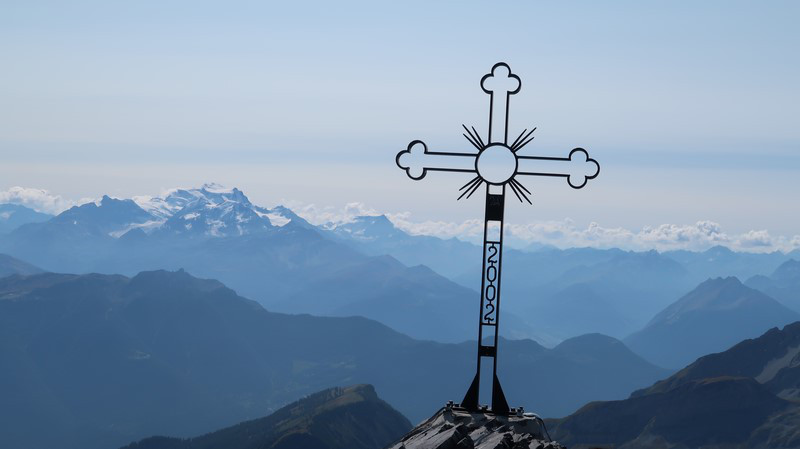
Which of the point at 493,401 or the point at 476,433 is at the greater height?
the point at 493,401

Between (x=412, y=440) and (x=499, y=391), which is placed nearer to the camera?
(x=412, y=440)

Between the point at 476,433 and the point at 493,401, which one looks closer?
the point at 476,433

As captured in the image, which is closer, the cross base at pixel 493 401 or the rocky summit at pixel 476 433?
the rocky summit at pixel 476 433

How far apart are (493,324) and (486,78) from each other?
220 inches

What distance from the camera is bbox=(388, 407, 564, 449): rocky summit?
63.1 feet

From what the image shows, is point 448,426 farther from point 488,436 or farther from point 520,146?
point 520,146

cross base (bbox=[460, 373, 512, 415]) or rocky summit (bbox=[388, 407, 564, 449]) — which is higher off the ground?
cross base (bbox=[460, 373, 512, 415])

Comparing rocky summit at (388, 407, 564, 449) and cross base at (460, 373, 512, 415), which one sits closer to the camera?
rocky summit at (388, 407, 564, 449)

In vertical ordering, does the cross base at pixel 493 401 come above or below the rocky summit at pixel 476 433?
above

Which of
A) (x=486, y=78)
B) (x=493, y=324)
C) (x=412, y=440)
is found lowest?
(x=412, y=440)

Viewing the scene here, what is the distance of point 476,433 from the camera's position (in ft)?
66.9

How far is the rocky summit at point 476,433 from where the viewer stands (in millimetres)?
19234

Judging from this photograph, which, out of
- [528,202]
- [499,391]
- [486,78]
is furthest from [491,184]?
[499,391]

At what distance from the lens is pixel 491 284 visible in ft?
72.9
